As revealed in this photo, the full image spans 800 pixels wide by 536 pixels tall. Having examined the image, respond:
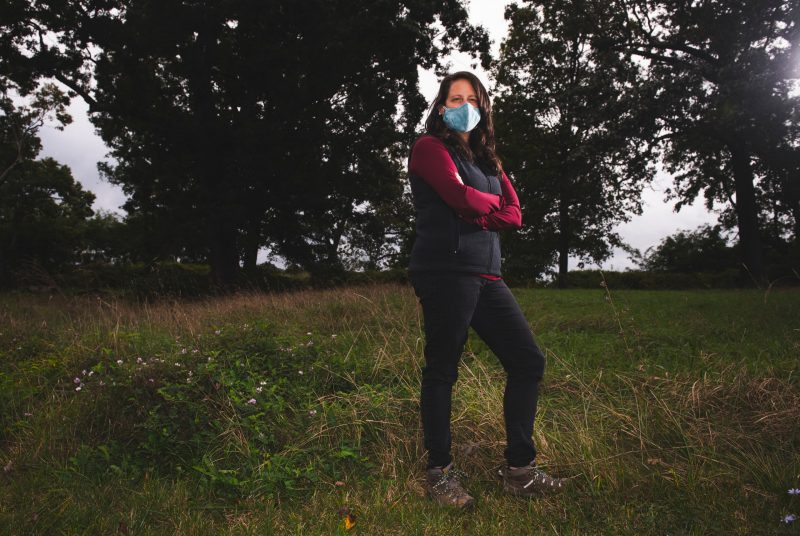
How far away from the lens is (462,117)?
119 inches

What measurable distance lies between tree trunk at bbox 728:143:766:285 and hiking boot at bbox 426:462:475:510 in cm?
1979

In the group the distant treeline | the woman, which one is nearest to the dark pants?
the woman

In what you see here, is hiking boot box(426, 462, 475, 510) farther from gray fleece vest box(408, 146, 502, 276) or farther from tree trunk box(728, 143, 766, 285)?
tree trunk box(728, 143, 766, 285)

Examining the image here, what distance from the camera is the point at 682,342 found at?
23.0 ft

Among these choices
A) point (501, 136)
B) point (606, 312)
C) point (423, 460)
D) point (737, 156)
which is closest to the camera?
point (423, 460)

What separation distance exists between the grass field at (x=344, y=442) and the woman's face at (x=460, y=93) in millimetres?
2077

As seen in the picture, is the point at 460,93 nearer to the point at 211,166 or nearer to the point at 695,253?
the point at 211,166

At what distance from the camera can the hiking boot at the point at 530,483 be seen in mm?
3074

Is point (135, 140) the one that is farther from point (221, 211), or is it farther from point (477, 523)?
point (477, 523)

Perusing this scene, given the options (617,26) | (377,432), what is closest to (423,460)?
(377,432)

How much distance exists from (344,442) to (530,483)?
4.03 ft

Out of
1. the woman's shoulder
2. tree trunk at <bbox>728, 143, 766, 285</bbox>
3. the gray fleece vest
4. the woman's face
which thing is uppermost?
tree trunk at <bbox>728, 143, 766, 285</bbox>

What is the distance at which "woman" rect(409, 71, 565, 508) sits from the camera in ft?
9.41

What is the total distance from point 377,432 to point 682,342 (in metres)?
4.84
